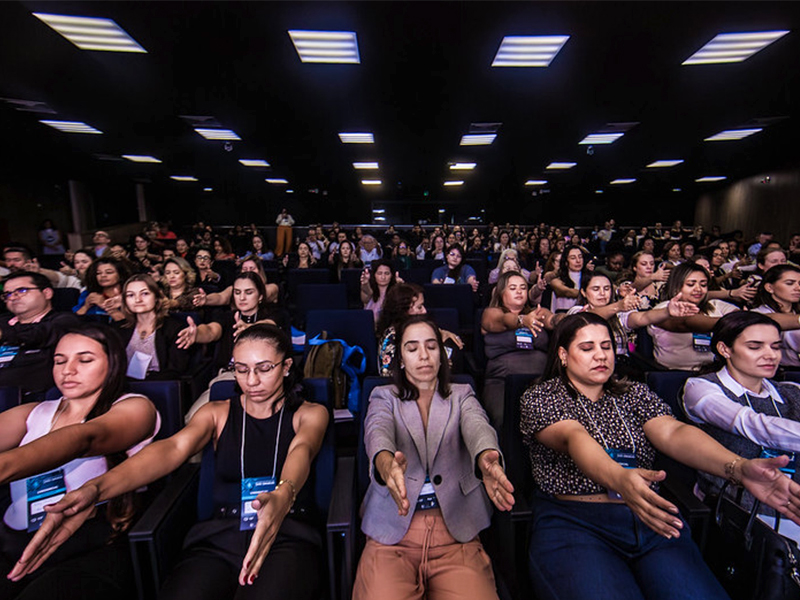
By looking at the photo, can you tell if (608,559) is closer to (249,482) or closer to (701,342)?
(249,482)

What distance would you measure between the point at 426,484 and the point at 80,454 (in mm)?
1171

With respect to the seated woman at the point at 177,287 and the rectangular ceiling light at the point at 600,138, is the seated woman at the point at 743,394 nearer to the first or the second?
the seated woman at the point at 177,287

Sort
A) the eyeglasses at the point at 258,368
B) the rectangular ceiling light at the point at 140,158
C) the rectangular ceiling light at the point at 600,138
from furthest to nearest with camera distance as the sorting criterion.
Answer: the rectangular ceiling light at the point at 140,158, the rectangular ceiling light at the point at 600,138, the eyeglasses at the point at 258,368

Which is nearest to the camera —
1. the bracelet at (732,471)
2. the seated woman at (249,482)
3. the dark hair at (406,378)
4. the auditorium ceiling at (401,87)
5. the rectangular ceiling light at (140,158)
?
the seated woman at (249,482)

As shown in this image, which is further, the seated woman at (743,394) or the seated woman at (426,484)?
the seated woman at (743,394)

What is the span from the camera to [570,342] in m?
1.60

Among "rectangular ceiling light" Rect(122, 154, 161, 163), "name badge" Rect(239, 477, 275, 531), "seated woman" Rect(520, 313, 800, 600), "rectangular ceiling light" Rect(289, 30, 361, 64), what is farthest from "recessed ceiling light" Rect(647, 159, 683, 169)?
"rectangular ceiling light" Rect(122, 154, 161, 163)

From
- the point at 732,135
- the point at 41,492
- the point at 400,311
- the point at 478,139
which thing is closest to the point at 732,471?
the point at 400,311

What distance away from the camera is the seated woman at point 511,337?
2523 millimetres

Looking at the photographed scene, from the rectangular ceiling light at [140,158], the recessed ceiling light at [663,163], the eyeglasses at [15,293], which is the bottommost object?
the eyeglasses at [15,293]

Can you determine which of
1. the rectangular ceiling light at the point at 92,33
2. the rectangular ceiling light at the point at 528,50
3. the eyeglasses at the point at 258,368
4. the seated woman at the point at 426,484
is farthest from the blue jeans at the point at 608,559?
the rectangular ceiling light at the point at 92,33

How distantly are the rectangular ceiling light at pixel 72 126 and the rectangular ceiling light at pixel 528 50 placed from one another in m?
7.21

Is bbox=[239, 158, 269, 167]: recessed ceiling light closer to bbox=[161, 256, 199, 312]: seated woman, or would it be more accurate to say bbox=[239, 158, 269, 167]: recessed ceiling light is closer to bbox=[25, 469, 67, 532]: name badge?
bbox=[161, 256, 199, 312]: seated woman

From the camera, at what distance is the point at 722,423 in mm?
1502
